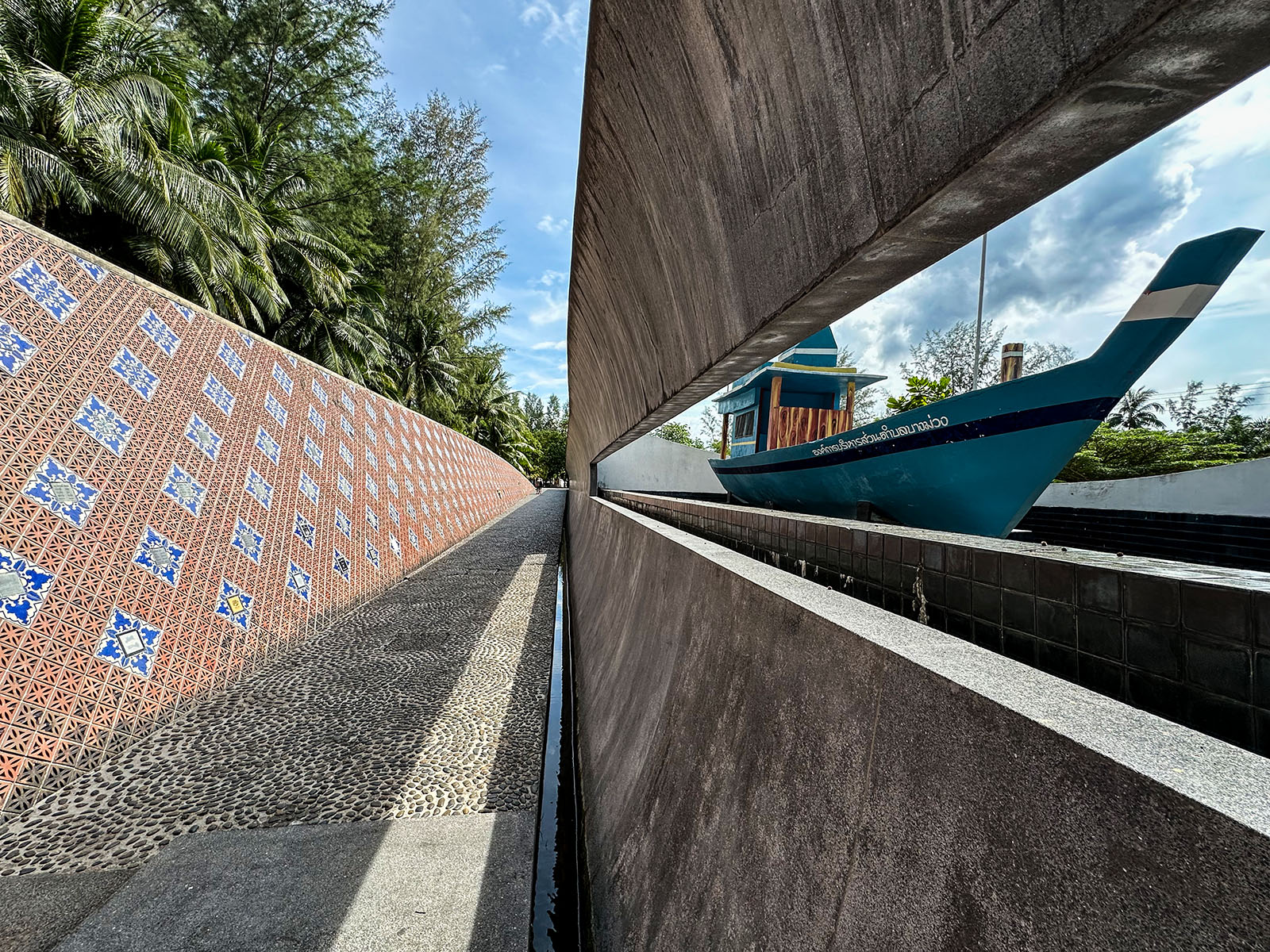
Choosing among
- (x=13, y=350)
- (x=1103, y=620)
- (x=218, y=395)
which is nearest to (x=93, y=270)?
(x=13, y=350)

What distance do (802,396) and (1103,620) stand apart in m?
13.2

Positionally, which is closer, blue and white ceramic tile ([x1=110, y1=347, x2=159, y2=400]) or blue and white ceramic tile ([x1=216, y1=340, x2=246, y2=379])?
blue and white ceramic tile ([x1=110, y1=347, x2=159, y2=400])

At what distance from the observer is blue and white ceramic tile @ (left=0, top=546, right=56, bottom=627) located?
310 centimetres

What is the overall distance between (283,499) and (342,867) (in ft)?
15.7

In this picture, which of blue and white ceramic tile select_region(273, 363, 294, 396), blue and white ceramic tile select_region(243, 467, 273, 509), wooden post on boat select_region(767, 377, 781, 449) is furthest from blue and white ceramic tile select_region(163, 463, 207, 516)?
wooden post on boat select_region(767, 377, 781, 449)

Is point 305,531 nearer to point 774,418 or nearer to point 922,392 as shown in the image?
point 774,418

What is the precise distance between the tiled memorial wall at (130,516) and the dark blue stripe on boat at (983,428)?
7.15 meters

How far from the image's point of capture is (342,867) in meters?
2.41

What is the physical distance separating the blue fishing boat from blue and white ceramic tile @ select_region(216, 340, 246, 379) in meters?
7.86

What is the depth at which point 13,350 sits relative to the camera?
3.63 meters

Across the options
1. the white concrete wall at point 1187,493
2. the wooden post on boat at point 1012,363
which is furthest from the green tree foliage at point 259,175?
the white concrete wall at point 1187,493

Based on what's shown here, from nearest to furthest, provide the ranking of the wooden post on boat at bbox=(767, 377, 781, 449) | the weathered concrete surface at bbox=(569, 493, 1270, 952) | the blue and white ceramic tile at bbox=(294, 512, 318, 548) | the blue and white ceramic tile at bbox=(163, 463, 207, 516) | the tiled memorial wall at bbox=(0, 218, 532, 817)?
1. the weathered concrete surface at bbox=(569, 493, 1270, 952)
2. the tiled memorial wall at bbox=(0, 218, 532, 817)
3. the blue and white ceramic tile at bbox=(163, 463, 207, 516)
4. the blue and white ceramic tile at bbox=(294, 512, 318, 548)
5. the wooden post on boat at bbox=(767, 377, 781, 449)

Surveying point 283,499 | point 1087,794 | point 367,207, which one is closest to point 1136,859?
point 1087,794

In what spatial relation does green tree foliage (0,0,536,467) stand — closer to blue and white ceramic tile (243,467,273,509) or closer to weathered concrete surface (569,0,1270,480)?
blue and white ceramic tile (243,467,273,509)
